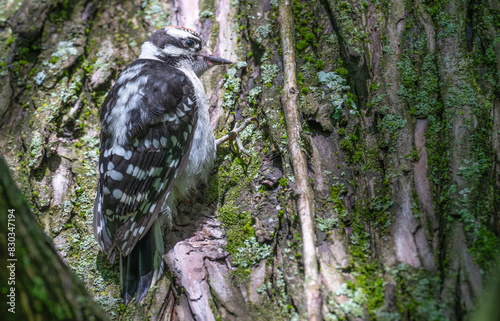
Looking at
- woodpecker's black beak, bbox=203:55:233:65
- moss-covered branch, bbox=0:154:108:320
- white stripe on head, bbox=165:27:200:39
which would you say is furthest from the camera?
white stripe on head, bbox=165:27:200:39

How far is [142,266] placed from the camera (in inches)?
103

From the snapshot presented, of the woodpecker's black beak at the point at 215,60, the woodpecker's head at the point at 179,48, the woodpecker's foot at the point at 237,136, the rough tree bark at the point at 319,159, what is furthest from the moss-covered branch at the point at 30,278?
the woodpecker's head at the point at 179,48

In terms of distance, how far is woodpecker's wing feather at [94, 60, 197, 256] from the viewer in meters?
2.68

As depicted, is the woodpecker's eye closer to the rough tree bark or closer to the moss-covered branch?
the rough tree bark

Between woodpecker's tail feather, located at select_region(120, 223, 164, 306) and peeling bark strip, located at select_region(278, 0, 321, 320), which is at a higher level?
peeling bark strip, located at select_region(278, 0, 321, 320)

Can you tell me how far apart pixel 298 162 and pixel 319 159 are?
0.17 m

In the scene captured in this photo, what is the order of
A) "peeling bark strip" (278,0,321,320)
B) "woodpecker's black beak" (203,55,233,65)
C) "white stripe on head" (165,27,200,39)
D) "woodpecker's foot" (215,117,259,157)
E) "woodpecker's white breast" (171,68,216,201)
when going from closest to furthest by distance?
"peeling bark strip" (278,0,321,320) → "woodpecker's foot" (215,117,259,157) → "woodpecker's white breast" (171,68,216,201) → "woodpecker's black beak" (203,55,233,65) → "white stripe on head" (165,27,200,39)

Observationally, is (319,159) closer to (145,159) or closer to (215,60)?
(145,159)

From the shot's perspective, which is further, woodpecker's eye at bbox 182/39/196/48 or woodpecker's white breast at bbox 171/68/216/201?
woodpecker's eye at bbox 182/39/196/48

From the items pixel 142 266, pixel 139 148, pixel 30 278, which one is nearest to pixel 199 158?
pixel 139 148

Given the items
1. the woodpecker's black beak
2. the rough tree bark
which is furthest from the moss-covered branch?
the woodpecker's black beak

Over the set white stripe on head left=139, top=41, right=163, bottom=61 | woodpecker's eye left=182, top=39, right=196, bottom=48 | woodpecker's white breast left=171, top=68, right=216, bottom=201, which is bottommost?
woodpecker's white breast left=171, top=68, right=216, bottom=201

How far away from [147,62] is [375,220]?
7.60 feet

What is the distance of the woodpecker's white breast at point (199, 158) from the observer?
2951 mm
